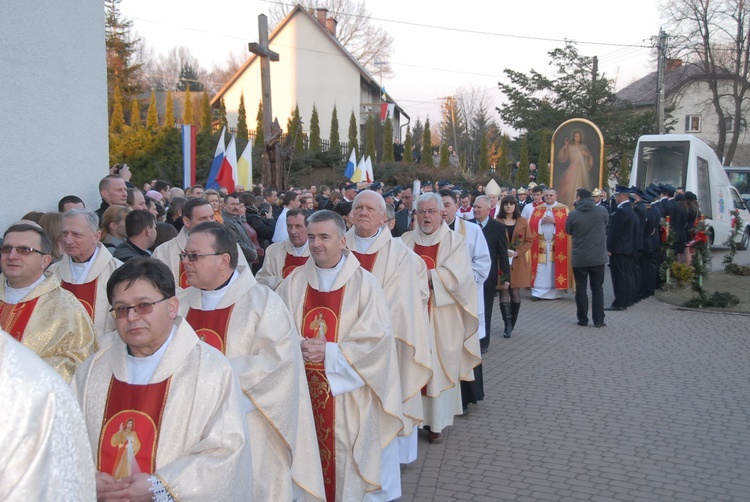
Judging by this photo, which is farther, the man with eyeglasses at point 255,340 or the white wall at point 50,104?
the white wall at point 50,104

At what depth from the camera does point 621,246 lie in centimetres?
1261

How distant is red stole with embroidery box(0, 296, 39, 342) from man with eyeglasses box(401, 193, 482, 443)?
3257mm

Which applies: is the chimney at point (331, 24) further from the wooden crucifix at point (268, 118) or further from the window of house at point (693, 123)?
the wooden crucifix at point (268, 118)

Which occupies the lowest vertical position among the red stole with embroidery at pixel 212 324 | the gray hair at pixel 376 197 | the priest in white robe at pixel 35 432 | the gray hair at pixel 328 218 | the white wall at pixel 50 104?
the red stole with embroidery at pixel 212 324

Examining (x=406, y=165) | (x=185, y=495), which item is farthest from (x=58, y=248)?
(x=406, y=165)

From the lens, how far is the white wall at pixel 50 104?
656 cm

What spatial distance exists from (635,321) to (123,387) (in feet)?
34.3

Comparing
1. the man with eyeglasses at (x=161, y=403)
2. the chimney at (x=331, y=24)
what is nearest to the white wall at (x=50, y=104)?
the man with eyeglasses at (x=161, y=403)

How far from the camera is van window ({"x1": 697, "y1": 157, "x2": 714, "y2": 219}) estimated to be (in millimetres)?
22047

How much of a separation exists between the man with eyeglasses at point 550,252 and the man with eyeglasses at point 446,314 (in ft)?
25.9

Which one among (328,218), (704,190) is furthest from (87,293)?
(704,190)

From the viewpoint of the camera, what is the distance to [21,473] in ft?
4.86

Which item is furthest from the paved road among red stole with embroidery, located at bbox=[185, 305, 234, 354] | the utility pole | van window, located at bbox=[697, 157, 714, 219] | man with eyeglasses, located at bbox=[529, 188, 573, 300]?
the utility pole

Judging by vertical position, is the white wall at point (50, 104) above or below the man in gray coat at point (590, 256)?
above
